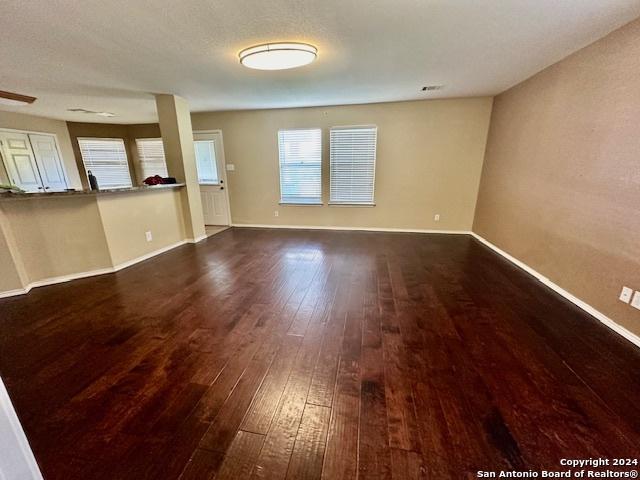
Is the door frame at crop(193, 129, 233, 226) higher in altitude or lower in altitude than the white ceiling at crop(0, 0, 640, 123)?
Result: lower

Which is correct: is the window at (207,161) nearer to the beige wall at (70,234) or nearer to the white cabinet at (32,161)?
the beige wall at (70,234)

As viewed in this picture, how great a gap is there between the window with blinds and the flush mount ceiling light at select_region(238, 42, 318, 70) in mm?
5392

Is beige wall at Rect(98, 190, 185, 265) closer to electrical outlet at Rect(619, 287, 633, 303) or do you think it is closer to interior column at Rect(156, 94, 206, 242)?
interior column at Rect(156, 94, 206, 242)

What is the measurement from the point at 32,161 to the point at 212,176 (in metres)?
3.43

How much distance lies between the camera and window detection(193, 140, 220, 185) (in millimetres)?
5434

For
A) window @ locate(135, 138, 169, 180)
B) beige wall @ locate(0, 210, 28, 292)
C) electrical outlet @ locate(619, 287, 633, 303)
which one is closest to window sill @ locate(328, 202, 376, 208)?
electrical outlet @ locate(619, 287, 633, 303)

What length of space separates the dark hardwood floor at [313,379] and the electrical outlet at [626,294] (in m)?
0.30

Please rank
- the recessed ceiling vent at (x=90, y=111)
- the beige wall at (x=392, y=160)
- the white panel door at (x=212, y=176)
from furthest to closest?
the white panel door at (x=212, y=176) < the recessed ceiling vent at (x=90, y=111) < the beige wall at (x=392, y=160)

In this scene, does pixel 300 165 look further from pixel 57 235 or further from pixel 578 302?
pixel 578 302

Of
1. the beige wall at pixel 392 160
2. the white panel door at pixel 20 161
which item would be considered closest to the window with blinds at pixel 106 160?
the white panel door at pixel 20 161

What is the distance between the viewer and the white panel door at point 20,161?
187 inches

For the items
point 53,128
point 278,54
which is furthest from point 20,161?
point 278,54

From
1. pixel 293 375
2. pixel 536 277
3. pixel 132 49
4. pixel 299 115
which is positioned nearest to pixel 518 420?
pixel 293 375

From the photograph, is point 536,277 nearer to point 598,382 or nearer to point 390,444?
point 598,382
